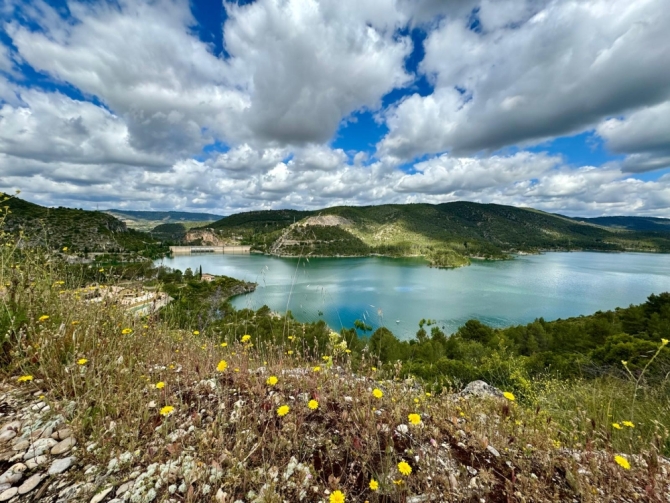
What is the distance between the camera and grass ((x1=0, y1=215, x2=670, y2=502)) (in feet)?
6.64

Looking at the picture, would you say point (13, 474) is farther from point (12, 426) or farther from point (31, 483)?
point (12, 426)

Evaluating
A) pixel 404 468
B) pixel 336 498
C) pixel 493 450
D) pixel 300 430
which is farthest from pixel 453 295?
pixel 336 498

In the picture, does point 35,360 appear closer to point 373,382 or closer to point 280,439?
point 280,439

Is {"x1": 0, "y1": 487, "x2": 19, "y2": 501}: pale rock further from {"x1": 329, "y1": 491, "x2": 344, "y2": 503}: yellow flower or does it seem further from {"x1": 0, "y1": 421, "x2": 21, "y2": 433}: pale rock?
{"x1": 329, "y1": 491, "x2": 344, "y2": 503}: yellow flower

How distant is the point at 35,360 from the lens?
10.1ft

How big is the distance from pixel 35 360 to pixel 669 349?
1947cm

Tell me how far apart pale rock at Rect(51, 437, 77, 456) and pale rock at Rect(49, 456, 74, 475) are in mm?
87

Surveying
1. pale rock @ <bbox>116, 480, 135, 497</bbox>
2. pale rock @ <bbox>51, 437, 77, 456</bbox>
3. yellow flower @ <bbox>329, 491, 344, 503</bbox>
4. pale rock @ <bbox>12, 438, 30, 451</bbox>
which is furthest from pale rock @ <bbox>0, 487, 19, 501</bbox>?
yellow flower @ <bbox>329, 491, 344, 503</bbox>

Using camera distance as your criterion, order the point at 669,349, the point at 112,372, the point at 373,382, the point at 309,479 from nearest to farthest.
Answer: the point at 309,479 → the point at 112,372 → the point at 373,382 → the point at 669,349

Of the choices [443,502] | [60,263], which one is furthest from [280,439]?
[60,263]

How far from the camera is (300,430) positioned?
2488mm

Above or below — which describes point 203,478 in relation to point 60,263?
below

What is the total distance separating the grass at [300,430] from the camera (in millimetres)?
2023

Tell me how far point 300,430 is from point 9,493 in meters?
1.82
